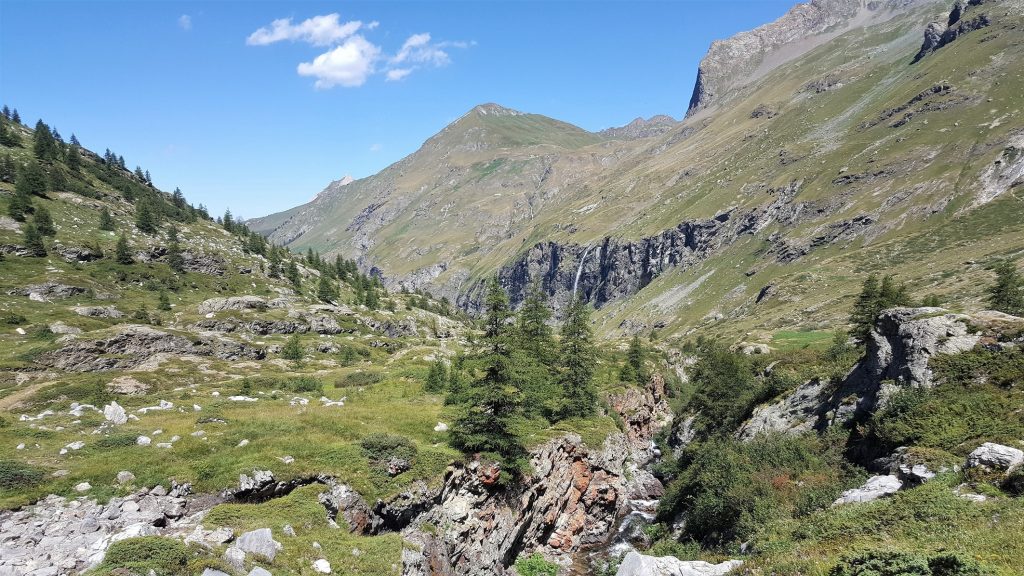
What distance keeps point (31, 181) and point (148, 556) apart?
424 feet

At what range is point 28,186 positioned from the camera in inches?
3772

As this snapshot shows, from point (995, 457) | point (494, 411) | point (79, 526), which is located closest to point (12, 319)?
point (79, 526)

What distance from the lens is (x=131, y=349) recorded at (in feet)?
173

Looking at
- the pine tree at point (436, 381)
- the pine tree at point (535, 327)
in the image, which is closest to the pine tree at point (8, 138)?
the pine tree at point (436, 381)

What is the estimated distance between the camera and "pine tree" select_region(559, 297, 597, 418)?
46094 mm

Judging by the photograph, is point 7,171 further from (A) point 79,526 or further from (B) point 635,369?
(B) point 635,369

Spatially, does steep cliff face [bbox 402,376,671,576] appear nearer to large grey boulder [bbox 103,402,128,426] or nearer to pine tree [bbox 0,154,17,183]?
large grey boulder [bbox 103,402,128,426]

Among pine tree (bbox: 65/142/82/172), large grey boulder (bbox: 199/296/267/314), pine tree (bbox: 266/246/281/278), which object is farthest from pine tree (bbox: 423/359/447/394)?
pine tree (bbox: 65/142/82/172)

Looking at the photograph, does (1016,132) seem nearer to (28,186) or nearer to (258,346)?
(258,346)

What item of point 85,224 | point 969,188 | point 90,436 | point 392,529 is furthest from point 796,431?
point 969,188

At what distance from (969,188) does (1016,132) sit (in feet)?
103

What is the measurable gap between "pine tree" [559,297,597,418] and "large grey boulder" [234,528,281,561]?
31.4 metres

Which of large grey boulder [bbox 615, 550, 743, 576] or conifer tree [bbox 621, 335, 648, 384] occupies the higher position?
large grey boulder [bbox 615, 550, 743, 576]

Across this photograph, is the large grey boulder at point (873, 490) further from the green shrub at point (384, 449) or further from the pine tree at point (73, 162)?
the pine tree at point (73, 162)
